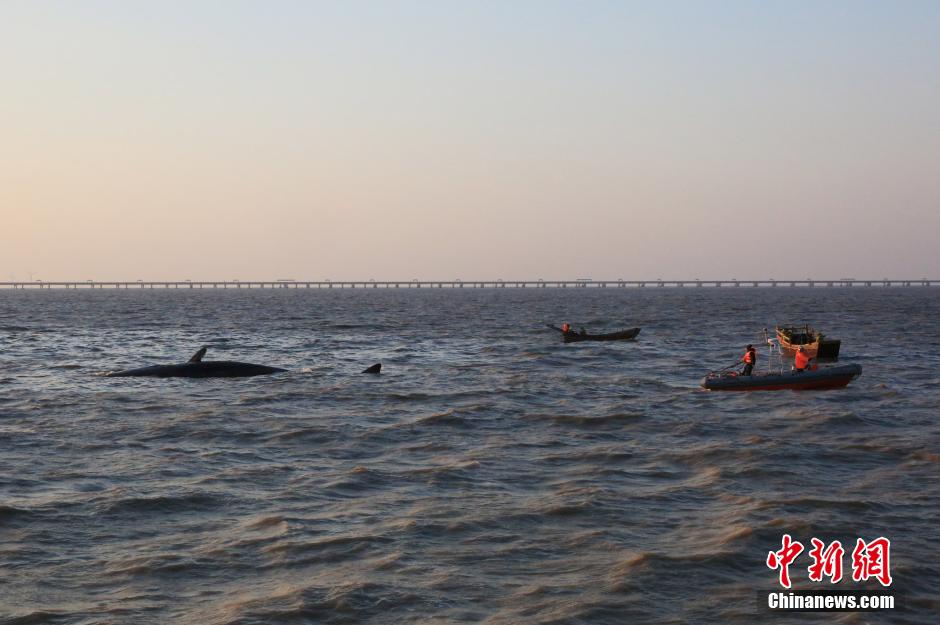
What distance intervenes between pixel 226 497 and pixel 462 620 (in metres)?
8.15

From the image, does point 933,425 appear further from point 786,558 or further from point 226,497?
point 226,497

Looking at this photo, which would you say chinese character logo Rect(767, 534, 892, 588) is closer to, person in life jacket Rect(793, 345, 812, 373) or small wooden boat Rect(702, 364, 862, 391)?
small wooden boat Rect(702, 364, 862, 391)

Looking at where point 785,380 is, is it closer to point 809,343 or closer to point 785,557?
point 809,343

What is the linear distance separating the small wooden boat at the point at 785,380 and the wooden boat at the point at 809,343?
626 inches

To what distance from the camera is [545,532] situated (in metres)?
17.5

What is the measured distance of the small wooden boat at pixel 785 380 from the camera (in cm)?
3959

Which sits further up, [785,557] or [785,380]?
[785,380]

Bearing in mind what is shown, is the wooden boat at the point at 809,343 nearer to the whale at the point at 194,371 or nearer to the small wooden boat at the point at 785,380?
the small wooden boat at the point at 785,380

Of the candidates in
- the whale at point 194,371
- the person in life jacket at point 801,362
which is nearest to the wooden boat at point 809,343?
the person in life jacket at point 801,362

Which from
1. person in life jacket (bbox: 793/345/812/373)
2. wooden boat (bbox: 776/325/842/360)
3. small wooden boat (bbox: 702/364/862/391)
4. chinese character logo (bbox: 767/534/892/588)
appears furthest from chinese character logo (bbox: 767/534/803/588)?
wooden boat (bbox: 776/325/842/360)

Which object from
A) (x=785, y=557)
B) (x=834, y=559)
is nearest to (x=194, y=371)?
(x=785, y=557)

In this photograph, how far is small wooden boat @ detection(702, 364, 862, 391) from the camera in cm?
3959

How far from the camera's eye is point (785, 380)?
131 ft

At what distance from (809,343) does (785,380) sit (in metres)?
21.0
